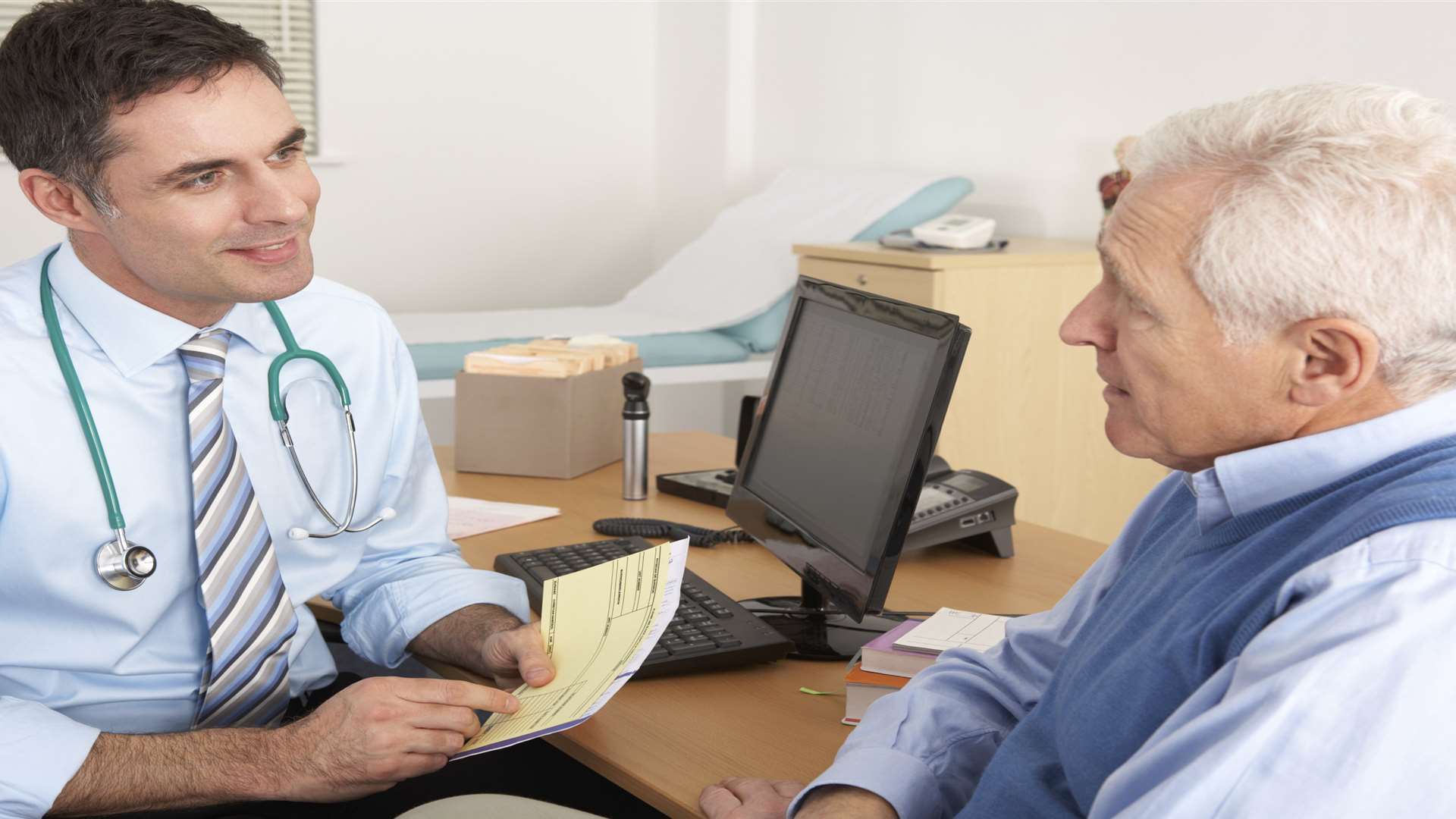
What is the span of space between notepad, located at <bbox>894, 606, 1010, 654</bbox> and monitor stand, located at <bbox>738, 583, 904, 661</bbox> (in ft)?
0.39

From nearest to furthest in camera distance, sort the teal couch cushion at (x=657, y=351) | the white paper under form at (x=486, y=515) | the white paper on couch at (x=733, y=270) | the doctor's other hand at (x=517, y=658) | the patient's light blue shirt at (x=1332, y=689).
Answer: the patient's light blue shirt at (x=1332, y=689)
the doctor's other hand at (x=517, y=658)
the white paper under form at (x=486, y=515)
the teal couch cushion at (x=657, y=351)
the white paper on couch at (x=733, y=270)

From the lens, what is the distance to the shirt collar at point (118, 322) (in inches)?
58.6

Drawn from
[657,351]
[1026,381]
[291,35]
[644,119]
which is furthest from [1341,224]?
[644,119]

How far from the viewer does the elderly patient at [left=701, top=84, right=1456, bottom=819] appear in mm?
767

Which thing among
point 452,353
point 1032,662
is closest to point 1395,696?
point 1032,662

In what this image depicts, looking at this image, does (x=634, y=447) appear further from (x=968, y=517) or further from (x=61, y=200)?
(x=61, y=200)

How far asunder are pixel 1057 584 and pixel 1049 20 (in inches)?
104

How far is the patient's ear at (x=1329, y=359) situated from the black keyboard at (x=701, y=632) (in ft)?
2.35

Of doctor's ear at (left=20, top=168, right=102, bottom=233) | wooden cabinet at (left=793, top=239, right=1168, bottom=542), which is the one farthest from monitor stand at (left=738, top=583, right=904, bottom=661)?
wooden cabinet at (left=793, top=239, right=1168, bottom=542)

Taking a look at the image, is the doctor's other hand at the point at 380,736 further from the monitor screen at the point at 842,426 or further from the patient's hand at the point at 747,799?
the monitor screen at the point at 842,426

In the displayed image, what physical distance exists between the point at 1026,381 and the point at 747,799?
2443 millimetres

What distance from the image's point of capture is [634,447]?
223 centimetres

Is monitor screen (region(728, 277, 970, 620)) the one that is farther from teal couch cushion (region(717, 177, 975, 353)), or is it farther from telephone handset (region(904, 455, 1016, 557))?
teal couch cushion (region(717, 177, 975, 353))

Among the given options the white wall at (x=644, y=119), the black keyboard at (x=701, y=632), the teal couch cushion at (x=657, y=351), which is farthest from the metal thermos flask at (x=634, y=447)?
the white wall at (x=644, y=119)
